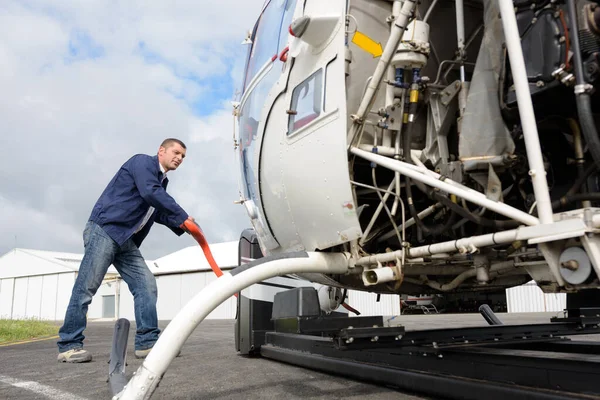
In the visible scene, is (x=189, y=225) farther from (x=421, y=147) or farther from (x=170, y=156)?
(x=421, y=147)

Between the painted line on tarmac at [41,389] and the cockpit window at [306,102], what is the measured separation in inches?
74.3

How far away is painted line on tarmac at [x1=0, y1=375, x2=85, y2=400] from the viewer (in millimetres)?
2792

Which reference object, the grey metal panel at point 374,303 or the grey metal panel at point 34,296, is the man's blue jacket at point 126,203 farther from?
the grey metal panel at point 34,296

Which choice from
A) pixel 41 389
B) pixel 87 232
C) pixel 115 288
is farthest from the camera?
pixel 115 288

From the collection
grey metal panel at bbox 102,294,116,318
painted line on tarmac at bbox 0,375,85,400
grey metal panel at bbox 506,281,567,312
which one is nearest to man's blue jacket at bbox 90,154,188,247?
painted line on tarmac at bbox 0,375,85,400

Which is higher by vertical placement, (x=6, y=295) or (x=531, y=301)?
(x=6, y=295)

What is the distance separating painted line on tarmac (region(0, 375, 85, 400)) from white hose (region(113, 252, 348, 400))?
76 centimetres

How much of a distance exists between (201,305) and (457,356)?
4.28 feet

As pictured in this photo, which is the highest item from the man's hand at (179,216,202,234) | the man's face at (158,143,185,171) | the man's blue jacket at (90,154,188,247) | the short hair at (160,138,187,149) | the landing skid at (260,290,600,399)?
the short hair at (160,138,187,149)

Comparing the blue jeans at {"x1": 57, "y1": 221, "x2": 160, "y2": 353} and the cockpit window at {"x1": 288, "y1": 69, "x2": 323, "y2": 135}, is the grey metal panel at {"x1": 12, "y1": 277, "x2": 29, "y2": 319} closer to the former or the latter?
the blue jeans at {"x1": 57, "y1": 221, "x2": 160, "y2": 353}

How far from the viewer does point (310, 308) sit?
9.71 feet

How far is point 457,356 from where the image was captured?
259 centimetres

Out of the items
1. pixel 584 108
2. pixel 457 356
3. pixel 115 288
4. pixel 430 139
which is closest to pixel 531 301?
pixel 457 356

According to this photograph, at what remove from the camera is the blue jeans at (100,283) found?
3.99 m
